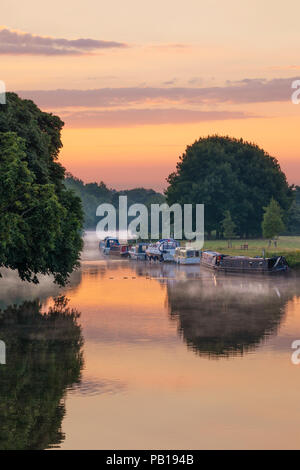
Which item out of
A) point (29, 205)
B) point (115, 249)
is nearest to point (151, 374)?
point (29, 205)

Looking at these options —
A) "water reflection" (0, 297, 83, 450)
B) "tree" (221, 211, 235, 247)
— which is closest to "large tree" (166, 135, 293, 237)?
"tree" (221, 211, 235, 247)

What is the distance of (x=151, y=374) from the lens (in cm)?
3734

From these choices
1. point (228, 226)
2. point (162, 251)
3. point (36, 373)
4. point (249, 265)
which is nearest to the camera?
point (36, 373)

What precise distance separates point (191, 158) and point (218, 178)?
39.7 ft

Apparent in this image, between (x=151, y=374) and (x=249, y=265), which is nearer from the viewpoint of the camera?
(x=151, y=374)

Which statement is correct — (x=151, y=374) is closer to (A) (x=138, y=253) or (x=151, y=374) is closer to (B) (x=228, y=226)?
(A) (x=138, y=253)

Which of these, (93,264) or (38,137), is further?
(93,264)

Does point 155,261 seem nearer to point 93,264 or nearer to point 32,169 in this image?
point 93,264

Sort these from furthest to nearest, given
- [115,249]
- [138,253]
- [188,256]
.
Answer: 1. [115,249]
2. [138,253]
3. [188,256]

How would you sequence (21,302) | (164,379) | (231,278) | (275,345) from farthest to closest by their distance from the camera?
1. (231,278)
2. (21,302)
3. (275,345)
4. (164,379)

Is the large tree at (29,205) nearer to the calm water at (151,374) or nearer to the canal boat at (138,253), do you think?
the calm water at (151,374)

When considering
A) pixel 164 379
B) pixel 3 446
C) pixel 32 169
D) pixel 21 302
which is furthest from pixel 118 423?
pixel 21 302

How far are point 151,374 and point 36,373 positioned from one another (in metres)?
Result: 5.29

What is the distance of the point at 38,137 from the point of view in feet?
205
